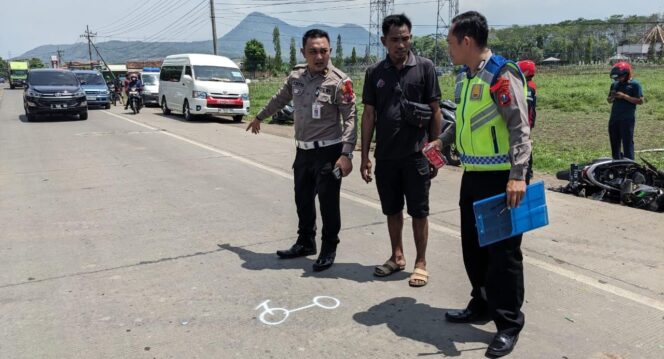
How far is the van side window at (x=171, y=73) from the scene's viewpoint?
1888cm

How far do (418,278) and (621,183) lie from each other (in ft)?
12.8

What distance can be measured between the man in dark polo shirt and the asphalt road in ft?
2.06

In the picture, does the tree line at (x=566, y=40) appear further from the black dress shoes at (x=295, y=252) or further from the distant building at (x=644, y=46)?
the black dress shoes at (x=295, y=252)

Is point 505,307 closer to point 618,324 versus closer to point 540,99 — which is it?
point 618,324

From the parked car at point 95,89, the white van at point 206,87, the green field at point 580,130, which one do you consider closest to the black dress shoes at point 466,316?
the green field at point 580,130

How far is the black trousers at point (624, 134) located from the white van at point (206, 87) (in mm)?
11807

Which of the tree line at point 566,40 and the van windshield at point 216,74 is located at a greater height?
the tree line at point 566,40

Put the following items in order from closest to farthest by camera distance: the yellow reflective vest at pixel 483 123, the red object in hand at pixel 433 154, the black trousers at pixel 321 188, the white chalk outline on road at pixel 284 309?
the yellow reflective vest at pixel 483 123 → the red object in hand at pixel 433 154 → the white chalk outline on road at pixel 284 309 → the black trousers at pixel 321 188

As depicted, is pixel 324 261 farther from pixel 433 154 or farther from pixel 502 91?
pixel 502 91

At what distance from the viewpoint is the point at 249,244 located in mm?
5199

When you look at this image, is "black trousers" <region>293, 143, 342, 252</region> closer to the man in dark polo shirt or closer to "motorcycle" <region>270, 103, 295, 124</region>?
the man in dark polo shirt

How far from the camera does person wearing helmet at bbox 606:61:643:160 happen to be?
8195mm

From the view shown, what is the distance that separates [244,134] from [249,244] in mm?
9337

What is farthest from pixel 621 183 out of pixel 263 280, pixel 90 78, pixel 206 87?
pixel 90 78
